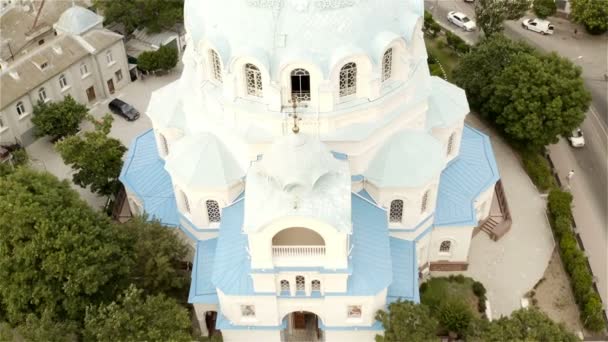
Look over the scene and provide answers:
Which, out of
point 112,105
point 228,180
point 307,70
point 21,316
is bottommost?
point 112,105

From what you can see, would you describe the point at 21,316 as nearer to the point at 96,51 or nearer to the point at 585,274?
the point at 96,51

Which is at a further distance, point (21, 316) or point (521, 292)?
point (521, 292)

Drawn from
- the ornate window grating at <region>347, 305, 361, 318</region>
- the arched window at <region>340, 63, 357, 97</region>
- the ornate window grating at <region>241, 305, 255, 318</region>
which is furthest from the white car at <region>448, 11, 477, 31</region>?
the ornate window grating at <region>241, 305, 255, 318</region>

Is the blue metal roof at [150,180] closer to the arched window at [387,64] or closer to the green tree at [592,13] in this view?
the arched window at [387,64]

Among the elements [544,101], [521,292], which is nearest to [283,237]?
[521,292]

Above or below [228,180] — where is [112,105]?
below

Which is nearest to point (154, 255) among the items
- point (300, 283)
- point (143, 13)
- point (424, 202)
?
point (300, 283)

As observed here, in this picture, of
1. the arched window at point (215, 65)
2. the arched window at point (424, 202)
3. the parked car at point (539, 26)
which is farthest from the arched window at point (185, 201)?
the parked car at point (539, 26)

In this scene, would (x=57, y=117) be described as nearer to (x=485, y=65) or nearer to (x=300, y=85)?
(x=300, y=85)
